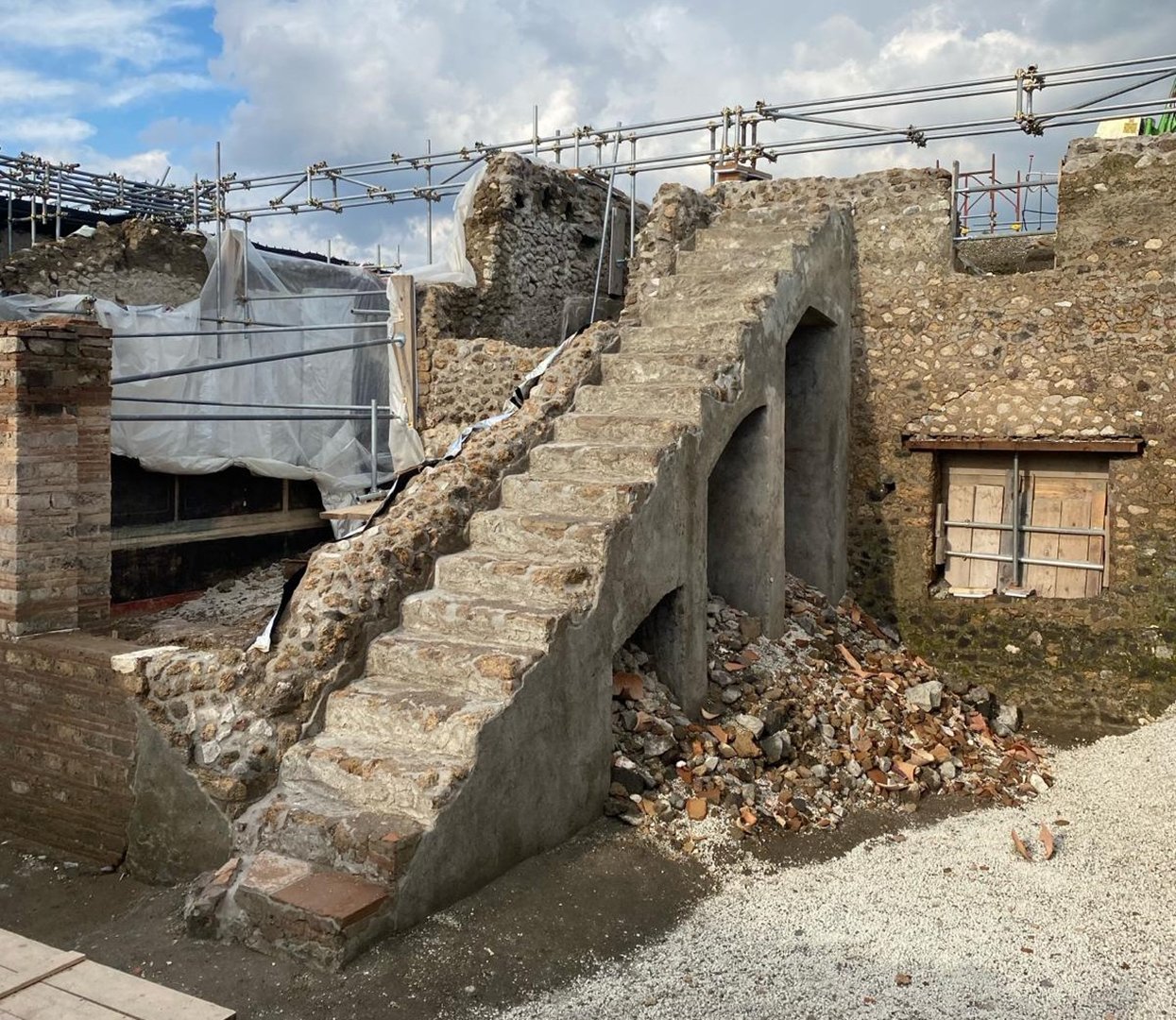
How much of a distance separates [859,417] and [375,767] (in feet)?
17.8

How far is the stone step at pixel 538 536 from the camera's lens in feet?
17.9

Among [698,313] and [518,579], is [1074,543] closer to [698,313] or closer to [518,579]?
[698,313]

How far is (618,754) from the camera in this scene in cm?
551

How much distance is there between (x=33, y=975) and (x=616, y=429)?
4135 millimetres

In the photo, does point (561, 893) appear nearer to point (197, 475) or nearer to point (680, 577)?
point (680, 577)

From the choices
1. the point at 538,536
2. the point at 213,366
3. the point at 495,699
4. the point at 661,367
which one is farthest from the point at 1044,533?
the point at 213,366

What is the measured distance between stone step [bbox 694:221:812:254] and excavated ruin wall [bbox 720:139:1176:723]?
990 millimetres

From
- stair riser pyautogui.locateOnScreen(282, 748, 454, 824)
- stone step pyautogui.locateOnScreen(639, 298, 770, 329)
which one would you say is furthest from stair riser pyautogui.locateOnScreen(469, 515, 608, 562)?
stair riser pyautogui.locateOnScreen(282, 748, 454, 824)

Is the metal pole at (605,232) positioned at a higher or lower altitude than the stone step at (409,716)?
higher

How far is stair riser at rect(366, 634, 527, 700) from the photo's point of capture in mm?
4828

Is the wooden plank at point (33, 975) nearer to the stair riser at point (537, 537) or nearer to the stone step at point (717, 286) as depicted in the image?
the stair riser at point (537, 537)

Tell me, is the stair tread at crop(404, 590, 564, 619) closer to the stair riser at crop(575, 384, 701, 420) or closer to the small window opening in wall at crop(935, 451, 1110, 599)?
the stair riser at crop(575, 384, 701, 420)

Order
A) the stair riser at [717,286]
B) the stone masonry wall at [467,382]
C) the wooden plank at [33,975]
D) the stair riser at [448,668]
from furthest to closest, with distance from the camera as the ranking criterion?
the stone masonry wall at [467,382]
the stair riser at [717,286]
the stair riser at [448,668]
the wooden plank at [33,975]

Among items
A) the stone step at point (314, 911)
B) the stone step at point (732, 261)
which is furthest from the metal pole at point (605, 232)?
the stone step at point (314, 911)
